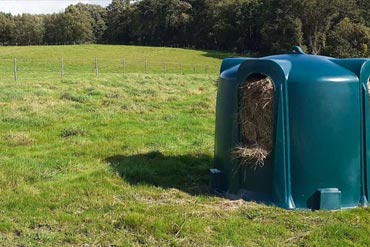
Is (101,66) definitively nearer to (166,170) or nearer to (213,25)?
(166,170)

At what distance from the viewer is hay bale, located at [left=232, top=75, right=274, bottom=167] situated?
19.7 feet

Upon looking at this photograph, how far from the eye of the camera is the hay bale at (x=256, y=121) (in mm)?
6012

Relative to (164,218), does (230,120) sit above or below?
above

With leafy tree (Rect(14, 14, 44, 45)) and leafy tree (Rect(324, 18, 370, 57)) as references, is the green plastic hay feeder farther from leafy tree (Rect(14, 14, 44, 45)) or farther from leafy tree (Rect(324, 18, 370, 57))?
leafy tree (Rect(14, 14, 44, 45))

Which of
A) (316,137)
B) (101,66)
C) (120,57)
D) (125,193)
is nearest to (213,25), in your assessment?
(120,57)

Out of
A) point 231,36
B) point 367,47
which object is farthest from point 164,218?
point 231,36

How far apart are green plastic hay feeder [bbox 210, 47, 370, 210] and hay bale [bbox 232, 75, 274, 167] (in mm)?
89

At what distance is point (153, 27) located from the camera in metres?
101

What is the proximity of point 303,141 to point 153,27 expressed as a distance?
318 feet

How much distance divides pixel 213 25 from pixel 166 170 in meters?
83.6

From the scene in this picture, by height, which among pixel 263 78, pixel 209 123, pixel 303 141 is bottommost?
pixel 209 123

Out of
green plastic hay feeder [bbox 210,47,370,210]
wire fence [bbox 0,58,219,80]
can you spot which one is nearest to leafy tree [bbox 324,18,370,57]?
wire fence [bbox 0,58,219,80]

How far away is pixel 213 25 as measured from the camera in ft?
293

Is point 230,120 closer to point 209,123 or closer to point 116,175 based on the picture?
point 116,175
